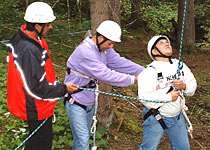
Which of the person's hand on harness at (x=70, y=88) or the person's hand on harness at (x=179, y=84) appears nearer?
the person's hand on harness at (x=179, y=84)

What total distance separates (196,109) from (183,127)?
164 inches

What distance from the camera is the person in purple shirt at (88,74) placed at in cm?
323

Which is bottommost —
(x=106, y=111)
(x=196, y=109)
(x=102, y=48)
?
(x=196, y=109)

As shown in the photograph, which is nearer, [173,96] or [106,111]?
[173,96]

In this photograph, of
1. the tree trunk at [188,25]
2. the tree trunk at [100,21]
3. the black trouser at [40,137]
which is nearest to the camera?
the black trouser at [40,137]

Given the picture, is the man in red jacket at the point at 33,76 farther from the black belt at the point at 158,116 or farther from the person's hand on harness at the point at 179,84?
the person's hand on harness at the point at 179,84

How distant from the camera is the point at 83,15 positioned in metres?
12.3

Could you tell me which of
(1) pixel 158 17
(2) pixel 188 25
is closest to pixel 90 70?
(2) pixel 188 25

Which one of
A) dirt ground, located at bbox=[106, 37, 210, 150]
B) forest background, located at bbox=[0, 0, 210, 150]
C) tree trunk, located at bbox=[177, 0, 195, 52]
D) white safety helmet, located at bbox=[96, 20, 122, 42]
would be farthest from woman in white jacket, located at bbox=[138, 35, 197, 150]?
tree trunk, located at bbox=[177, 0, 195, 52]

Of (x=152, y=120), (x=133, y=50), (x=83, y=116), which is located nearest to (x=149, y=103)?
(x=152, y=120)

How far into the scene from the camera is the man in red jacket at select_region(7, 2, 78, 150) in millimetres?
2768

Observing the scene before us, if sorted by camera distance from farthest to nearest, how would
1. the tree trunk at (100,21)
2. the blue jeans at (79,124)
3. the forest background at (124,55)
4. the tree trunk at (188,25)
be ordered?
1. the tree trunk at (188,25)
2. the forest background at (124,55)
3. the tree trunk at (100,21)
4. the blue jeans at (79,124)

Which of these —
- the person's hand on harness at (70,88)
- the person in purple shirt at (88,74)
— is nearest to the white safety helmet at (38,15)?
the person in purple shirt at (88,74)

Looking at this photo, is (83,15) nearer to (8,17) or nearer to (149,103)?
(8,17)
